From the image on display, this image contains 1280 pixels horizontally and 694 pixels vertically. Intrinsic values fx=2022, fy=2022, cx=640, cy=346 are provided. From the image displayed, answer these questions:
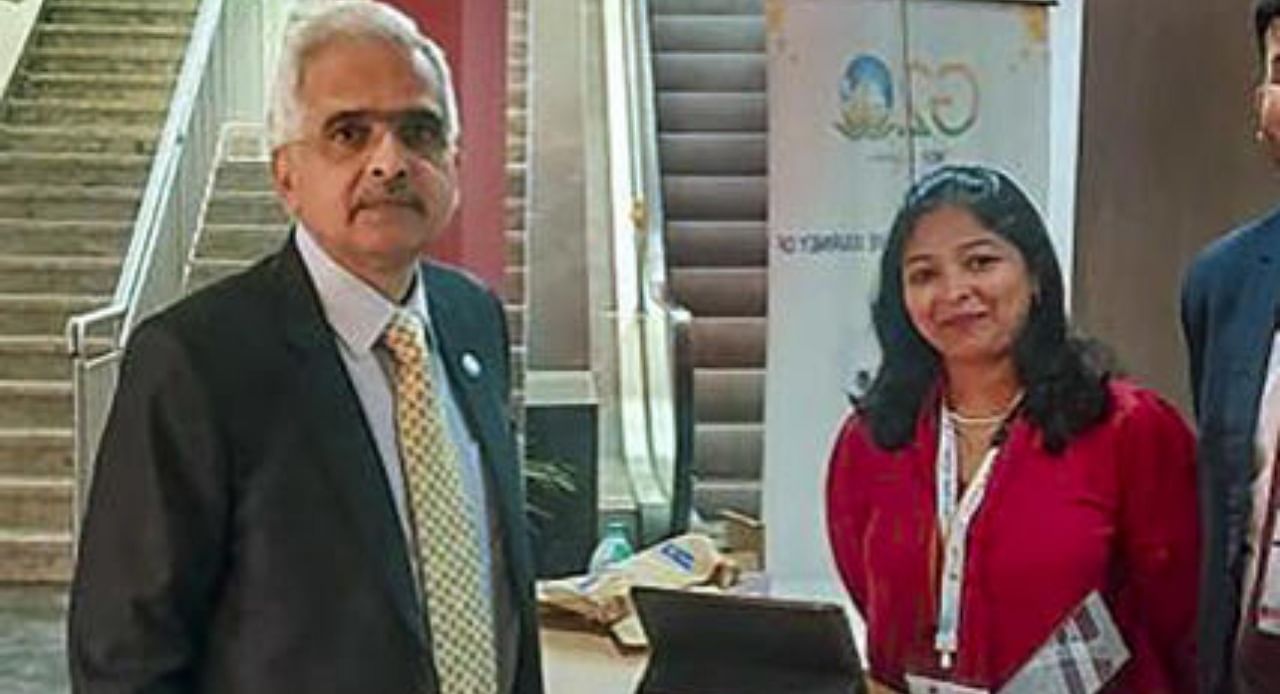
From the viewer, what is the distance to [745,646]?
2.21 meters

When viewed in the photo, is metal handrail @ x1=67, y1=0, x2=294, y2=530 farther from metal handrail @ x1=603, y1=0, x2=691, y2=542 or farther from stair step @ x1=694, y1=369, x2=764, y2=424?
stair step @ x1=694, y1=369, x2=764, y2=424

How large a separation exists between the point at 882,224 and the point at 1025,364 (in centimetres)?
212

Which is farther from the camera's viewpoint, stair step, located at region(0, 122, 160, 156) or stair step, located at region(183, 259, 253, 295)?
stair step, located at region(0, 122, 160, 156)

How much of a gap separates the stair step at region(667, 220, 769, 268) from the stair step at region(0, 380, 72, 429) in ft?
7.86

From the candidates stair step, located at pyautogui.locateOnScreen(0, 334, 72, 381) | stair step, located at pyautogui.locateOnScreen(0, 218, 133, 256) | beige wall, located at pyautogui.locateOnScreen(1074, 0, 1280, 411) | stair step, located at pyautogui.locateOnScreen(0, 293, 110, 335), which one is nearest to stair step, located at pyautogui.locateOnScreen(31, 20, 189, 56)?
stair step, located at pyautogui.locateOnScreen(0, 218, 133, 256)

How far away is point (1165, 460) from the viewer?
2246 millimetres

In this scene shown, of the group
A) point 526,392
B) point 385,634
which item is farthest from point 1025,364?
point 526,392

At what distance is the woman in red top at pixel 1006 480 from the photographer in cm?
222

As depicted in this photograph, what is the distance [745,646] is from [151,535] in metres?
0.69

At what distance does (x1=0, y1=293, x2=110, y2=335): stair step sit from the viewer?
814 centimetres

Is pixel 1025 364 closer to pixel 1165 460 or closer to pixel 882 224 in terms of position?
pixel 1165 460

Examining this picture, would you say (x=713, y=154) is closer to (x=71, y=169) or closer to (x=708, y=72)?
(x=708, y=72)

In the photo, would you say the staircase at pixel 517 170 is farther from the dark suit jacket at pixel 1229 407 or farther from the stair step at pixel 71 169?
the dark suit jacket at pixel 1229 407

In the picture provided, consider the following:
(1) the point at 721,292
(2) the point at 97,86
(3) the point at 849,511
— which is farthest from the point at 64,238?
(3) the point at 849,511
